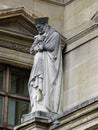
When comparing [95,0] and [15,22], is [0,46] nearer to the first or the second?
[15,22]

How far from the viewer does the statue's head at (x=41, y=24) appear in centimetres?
1836

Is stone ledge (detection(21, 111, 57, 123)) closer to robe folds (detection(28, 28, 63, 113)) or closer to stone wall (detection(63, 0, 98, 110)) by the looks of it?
robe folds (detection(28, 28, 63, 113))

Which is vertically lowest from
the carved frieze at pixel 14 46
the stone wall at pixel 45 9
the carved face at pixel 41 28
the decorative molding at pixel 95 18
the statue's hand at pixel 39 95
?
the statue's hand at pixel 39 95

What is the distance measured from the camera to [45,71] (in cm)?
1794

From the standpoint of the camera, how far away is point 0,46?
19.5 metres

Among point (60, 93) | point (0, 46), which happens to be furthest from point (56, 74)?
point (0, 46)

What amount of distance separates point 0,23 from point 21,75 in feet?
3.72

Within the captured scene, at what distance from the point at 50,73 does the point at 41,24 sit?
0.97 metres

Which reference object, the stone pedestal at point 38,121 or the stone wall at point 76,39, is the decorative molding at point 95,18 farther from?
the stone pedestal at point 38,121

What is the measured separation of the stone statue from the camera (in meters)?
17.7

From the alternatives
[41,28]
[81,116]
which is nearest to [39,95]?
[41,28]

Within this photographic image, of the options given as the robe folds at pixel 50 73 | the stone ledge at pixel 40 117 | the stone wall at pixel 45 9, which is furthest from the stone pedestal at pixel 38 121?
the stone wall at pixel 45 9

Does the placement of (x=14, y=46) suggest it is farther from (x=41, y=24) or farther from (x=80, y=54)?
(x=41, y=24)

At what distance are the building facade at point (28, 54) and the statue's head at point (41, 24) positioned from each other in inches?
50.9
